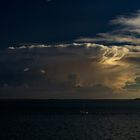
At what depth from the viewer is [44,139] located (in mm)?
86625

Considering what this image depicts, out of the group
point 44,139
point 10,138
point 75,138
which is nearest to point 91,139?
point 75,138

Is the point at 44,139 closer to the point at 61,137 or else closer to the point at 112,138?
the point at 61,137

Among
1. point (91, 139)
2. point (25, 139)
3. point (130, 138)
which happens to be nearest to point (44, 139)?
point (25, 139)

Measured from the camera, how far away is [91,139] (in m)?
88.1

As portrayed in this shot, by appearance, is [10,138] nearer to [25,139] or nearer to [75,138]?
[25,139]

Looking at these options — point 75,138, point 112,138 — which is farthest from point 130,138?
point 75,138

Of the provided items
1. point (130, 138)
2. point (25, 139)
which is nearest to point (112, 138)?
point (130, 138)

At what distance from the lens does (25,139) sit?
284 feet

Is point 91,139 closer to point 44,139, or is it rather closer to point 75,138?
point 75,138

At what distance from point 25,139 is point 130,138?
23.4 meters

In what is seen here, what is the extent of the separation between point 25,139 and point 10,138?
3916 millimetres

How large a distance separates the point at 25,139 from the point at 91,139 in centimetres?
1428

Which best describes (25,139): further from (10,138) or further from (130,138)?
(130,138)

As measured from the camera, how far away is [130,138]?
298 ft
